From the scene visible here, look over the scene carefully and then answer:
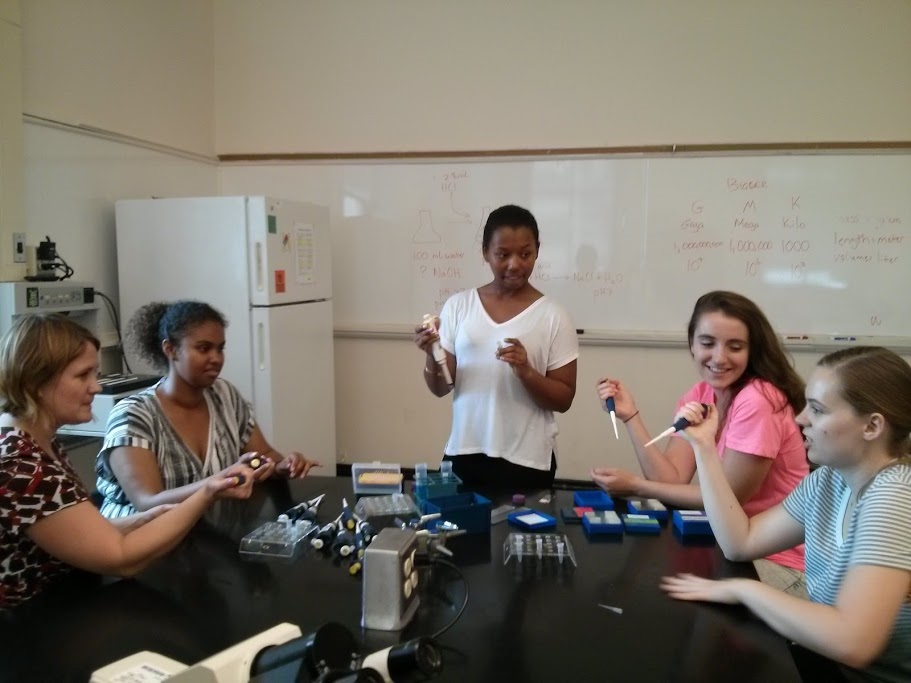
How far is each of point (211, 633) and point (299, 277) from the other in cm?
245

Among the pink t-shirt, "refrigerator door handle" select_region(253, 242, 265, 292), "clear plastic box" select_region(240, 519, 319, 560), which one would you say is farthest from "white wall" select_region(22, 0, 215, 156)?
the pink t-shirt

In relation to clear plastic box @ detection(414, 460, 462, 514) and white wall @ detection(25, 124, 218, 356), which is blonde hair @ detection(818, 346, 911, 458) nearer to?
clear plastic box @ detection(414, 460, 462, 514)

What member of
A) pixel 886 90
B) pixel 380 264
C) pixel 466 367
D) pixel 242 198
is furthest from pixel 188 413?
pixel 886 90

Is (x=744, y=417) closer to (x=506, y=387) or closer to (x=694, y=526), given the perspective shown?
(x=694, y=526)

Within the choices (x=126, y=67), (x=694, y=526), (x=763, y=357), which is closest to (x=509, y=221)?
(x=763, y=357)

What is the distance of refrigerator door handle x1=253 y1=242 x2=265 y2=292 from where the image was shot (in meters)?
3.08

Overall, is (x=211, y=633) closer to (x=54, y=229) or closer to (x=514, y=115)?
(x=54, y=229)

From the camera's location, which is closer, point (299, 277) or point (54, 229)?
point (54, 229)

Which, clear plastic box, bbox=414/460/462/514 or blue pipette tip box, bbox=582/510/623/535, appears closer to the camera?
blue pipette tip box, bbox=582/510/623/535

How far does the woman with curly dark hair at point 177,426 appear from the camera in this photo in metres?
1.62

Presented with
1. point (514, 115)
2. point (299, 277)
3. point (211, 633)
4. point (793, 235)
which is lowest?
point (211, 633)

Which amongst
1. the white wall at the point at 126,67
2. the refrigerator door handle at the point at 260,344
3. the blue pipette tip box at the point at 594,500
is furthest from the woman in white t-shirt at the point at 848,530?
the white wall at the point at 126,67

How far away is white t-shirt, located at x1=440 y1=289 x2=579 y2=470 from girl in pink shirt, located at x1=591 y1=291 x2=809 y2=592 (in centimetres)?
31

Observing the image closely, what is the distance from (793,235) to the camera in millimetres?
3438
